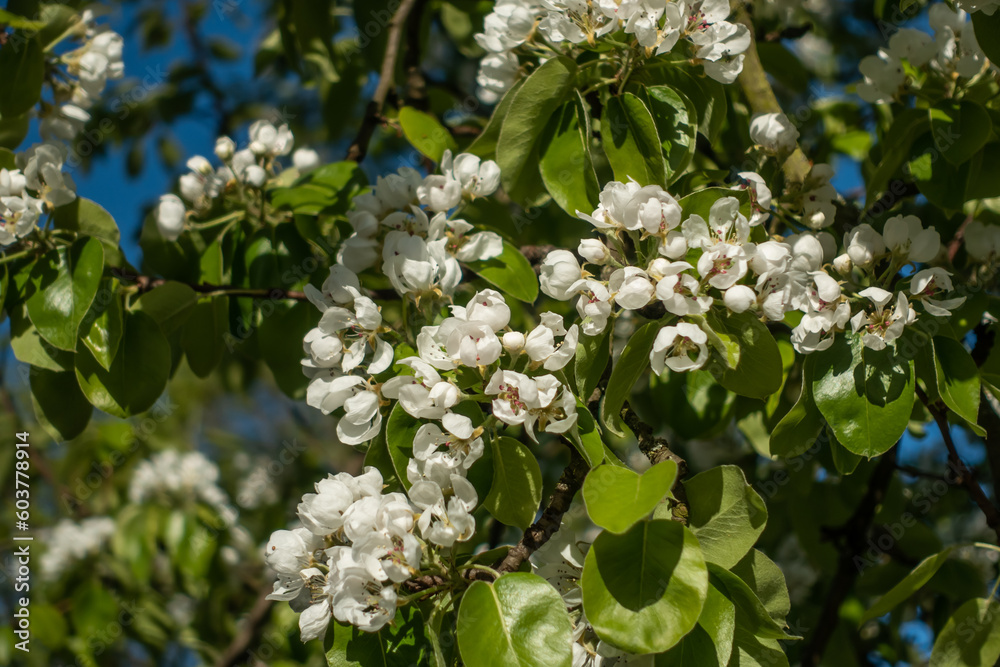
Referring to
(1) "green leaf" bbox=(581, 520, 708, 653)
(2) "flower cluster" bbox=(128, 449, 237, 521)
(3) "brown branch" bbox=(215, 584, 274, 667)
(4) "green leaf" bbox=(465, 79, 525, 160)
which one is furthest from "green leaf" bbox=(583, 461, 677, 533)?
(2) "flower cluster" bbox=(128, 449, 237, 521)

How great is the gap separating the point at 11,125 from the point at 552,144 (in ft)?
5.54

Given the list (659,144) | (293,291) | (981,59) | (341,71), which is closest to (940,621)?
(981,59)

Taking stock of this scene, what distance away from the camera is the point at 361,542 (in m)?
1.24

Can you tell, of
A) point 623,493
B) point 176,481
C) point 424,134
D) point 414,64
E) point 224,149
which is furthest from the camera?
point 176,481

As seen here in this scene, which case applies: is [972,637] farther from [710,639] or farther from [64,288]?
[64,288]

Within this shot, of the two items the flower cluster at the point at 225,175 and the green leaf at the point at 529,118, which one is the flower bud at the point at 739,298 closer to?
the green leaf at the point at 529,118

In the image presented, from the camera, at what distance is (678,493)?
4.54 feet

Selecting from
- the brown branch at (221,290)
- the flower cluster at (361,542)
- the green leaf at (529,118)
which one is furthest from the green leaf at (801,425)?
the brown branch at (221,290)

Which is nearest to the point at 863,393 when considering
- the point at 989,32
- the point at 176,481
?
the point at 989,32

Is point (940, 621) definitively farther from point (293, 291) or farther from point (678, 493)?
point (293, 291)

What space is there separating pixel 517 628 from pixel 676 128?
1.02 metres

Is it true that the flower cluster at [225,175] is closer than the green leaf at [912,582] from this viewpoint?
No

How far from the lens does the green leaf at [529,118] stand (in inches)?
62.9

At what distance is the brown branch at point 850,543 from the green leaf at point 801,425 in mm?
994
